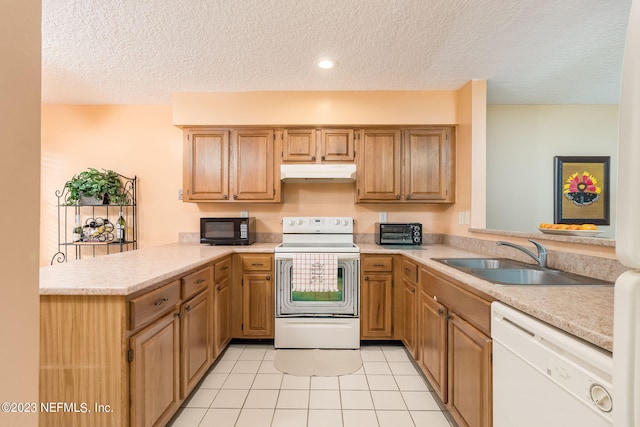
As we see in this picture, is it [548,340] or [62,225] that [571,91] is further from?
[62,225]

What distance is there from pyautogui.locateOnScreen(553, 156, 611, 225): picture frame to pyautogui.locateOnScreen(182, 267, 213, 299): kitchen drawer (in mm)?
3460

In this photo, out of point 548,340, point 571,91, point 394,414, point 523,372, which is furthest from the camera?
point 571,91

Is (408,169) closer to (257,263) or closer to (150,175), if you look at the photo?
(257,263)

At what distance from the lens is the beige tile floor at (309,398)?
1.70m

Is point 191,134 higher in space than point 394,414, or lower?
higher

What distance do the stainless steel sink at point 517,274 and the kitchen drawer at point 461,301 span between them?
118 millimetres

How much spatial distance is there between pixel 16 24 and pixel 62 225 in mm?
3526

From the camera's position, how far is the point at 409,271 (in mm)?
2396

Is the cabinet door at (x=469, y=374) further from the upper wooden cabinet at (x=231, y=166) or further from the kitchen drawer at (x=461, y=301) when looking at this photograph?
the upper wooden cabinet at (x=231, y=166)

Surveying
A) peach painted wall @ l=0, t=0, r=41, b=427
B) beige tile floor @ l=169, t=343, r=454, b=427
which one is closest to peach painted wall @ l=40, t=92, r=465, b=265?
beige tile floor @ l=169, t=343, r=454, b=427

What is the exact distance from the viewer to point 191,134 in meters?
2.94

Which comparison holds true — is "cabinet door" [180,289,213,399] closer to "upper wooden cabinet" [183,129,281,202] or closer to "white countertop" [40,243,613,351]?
"white countertop" [40,243,613,351]

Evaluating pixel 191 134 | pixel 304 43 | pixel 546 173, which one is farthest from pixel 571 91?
pixel 191 134

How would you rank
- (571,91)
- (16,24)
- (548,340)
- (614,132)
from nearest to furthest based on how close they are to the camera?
1. (16,24)
2. (548,340)
3. (571,91)
4. (614,132)
